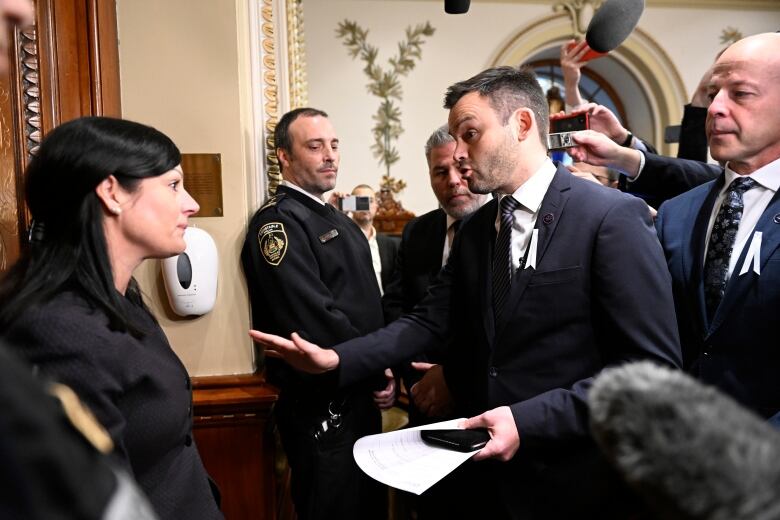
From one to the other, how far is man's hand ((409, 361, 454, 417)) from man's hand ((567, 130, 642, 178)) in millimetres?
829

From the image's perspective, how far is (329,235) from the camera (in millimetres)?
2117

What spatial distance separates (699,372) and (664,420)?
3.95 feet

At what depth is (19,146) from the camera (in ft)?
4.99

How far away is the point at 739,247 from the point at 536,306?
1.69ft

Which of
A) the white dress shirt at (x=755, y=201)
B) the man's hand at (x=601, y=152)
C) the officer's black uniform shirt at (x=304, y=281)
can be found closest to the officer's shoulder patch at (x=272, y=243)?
the officer's black uniform shirt at (x=304, y=281)

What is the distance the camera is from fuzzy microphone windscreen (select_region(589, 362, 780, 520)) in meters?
0.29

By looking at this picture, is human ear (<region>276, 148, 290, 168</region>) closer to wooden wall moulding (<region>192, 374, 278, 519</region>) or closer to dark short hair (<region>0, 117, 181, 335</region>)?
wooden wall moulding (<region>192, 374, 278, 519</region>)

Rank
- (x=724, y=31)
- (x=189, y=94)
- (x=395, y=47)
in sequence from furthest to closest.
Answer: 1. (x=724, y=31)
2. (x=395, y=47)
3. (x=189, y=94)

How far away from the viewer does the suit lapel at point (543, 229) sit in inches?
54.8

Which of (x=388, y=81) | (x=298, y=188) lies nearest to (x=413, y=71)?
(x=388, y=81)

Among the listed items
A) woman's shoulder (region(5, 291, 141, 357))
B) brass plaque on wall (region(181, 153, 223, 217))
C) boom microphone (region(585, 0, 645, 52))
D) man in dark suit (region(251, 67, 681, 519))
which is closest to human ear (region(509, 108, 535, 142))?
man in dark suit (region(251, 67, 681, 519))

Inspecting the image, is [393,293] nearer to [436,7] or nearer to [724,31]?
[436,7]

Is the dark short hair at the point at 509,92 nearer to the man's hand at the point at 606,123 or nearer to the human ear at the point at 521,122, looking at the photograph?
the human ear at the point at 521,122

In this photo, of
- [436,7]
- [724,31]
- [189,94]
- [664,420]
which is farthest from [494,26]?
[664,420]
